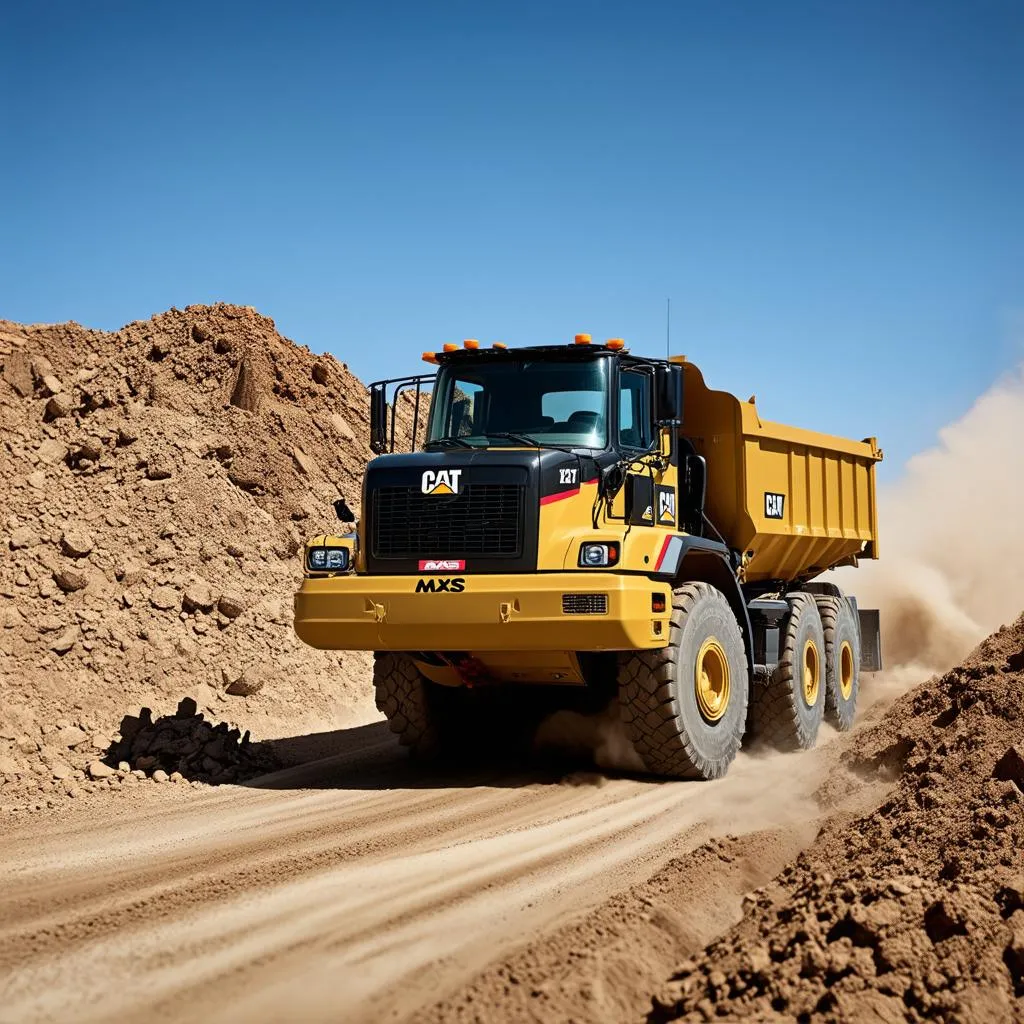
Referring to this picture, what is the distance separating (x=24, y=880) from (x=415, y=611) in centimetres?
319

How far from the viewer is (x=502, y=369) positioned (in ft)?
31.8

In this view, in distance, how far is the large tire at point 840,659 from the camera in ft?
42.0

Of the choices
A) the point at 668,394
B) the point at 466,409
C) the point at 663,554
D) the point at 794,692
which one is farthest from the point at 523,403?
the point at 794,692

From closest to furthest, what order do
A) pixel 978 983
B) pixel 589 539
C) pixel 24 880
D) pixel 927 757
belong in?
1. pixel 978 983
2. pixel 24 880
3. pixel 927 757
4. pixel 589 539

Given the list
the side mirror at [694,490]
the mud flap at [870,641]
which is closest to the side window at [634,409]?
the side mirror at [694,490]

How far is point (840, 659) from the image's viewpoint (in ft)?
42.8

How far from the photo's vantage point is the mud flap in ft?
48.6

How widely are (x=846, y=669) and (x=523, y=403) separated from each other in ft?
20.0

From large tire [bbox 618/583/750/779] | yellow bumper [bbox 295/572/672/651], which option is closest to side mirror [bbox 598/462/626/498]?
yellow bumper [bbox 295/572/672/651]

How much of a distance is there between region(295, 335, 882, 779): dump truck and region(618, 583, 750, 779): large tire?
0.05 feet

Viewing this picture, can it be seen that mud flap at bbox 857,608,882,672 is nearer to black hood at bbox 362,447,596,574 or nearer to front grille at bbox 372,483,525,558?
black hood at bbox 362,447,596,574

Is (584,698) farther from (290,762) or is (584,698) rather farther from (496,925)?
(496,925)

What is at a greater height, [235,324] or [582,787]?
[235,324]

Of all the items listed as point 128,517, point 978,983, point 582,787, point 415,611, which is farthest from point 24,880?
point 128,517
